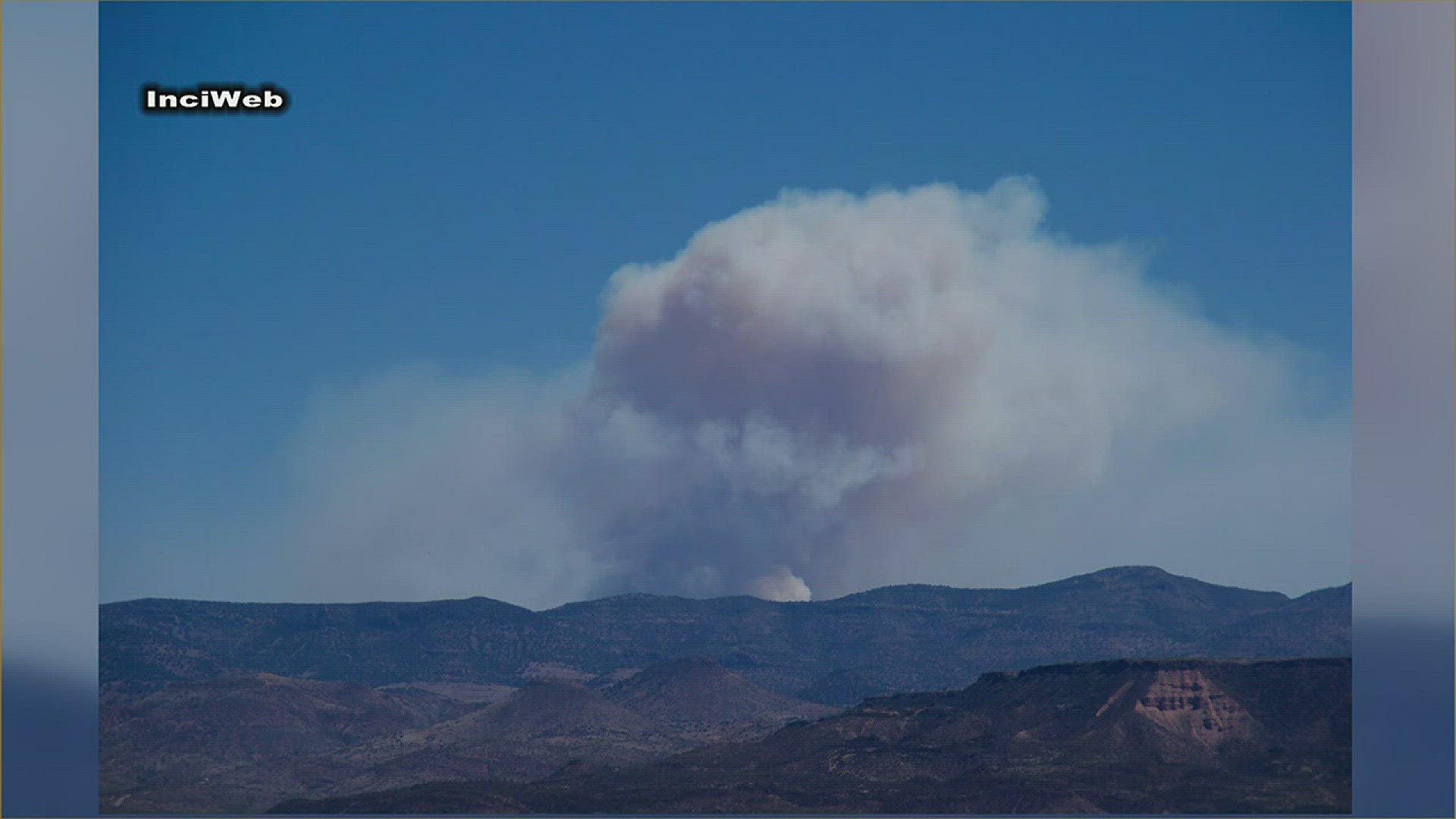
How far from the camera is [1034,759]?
511 feet

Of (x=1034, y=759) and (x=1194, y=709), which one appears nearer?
(x=1034, y=759)

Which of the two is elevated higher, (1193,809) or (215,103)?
(215,103)

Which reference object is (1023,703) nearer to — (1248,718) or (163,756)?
(1248,718)

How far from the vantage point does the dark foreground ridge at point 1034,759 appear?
141 m

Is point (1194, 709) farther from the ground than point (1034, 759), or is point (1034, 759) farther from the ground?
point (1194, 709)

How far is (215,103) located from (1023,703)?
389 ft

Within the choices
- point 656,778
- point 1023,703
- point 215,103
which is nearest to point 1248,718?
point 1023,703

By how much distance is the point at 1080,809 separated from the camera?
451 feet

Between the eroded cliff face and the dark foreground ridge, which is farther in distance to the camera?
the eroded cliff face

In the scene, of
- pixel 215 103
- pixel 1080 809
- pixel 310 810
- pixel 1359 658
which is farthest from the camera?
pixel 310 810

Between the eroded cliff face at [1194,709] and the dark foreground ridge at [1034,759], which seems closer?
the dark foreground ridge at [1034,759]

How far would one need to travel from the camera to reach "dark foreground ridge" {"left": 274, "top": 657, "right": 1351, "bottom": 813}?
463 feet

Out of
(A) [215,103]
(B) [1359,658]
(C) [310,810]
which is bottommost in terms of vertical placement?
(C) [310,810]

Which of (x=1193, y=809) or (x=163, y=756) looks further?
(x=163, y=756)
